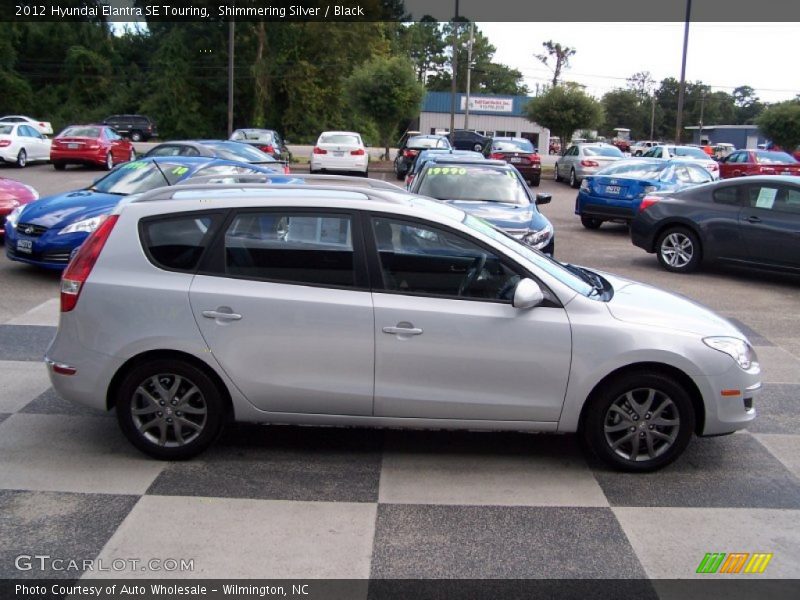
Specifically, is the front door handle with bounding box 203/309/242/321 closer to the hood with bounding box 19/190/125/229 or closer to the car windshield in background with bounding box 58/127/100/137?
the hood with bounding box 19/190/125/229

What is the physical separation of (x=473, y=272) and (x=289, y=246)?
1.12m

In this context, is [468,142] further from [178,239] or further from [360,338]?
[360,338]

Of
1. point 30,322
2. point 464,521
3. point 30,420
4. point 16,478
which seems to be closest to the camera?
point 464,521

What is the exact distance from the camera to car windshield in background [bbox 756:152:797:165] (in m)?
29.7

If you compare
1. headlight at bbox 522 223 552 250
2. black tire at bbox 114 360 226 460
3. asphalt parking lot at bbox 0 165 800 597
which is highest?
headlight at bbox 522 223 552 250

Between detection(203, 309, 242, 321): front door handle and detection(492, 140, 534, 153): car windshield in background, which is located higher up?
detection(492, 140, 534, 153): car windshield in background

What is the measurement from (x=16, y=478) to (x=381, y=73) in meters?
34.1

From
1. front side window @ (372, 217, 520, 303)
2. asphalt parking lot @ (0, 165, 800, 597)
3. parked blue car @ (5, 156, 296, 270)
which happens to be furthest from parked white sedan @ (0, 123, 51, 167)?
front side window @ (372, 217, 520, 303)

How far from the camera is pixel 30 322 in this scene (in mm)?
8570

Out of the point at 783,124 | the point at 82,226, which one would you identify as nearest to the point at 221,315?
the point at 82,226

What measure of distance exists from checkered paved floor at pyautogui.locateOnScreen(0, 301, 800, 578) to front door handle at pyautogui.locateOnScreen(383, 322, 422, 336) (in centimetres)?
86

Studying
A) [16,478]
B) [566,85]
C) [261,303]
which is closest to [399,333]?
[261,303]

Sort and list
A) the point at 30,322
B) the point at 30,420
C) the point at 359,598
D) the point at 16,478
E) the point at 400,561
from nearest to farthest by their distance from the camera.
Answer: the point at 359,598
the point at 400,561
the point at 16,478
the point at 30,420
the point at 30,322

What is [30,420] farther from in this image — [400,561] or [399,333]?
[400,561]
